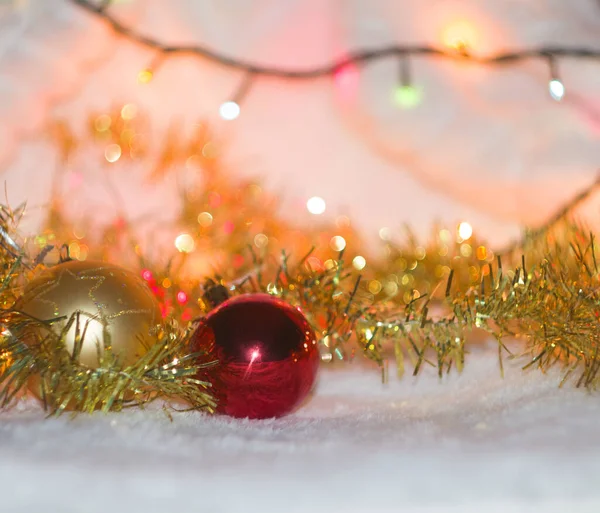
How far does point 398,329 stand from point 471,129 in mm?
511

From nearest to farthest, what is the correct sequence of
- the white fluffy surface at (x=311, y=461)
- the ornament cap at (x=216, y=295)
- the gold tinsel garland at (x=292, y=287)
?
the white fluffy surface at (x=311, y=461) → the gold tinsel garland at (x=292, y=287) → the ornament cap at (x=216, y=295)

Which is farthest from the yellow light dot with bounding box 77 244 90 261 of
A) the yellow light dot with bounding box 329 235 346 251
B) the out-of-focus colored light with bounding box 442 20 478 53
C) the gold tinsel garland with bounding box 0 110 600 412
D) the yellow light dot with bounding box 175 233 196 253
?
the out-of-focus colored light with bounding box 442 20 478 53

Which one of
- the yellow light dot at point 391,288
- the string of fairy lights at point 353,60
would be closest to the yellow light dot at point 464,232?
the string of fairy lights at point 353,60

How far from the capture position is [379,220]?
105cm

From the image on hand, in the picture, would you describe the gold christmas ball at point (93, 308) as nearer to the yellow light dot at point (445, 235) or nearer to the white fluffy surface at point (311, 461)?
the white fluffy surface at point (311, 461)

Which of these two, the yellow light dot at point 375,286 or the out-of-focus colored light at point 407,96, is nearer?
the yellow light dot at point 375,286

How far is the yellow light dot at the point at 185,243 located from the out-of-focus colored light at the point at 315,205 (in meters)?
0.22

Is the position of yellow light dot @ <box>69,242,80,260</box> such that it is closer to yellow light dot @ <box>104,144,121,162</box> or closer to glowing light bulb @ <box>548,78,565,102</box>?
yellow light dot @ <box>104,144,121,162</box>

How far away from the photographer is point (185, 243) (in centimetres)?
89

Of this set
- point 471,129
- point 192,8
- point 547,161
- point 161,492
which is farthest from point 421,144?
point 161,492

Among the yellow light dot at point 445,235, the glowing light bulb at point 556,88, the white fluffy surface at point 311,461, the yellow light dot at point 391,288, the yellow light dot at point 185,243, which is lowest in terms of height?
the white fluffy surface at point 311,461

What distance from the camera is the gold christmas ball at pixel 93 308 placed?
0.44m

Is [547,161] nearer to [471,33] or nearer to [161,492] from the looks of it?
[471,33]

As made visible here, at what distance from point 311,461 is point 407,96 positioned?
2.33ft
